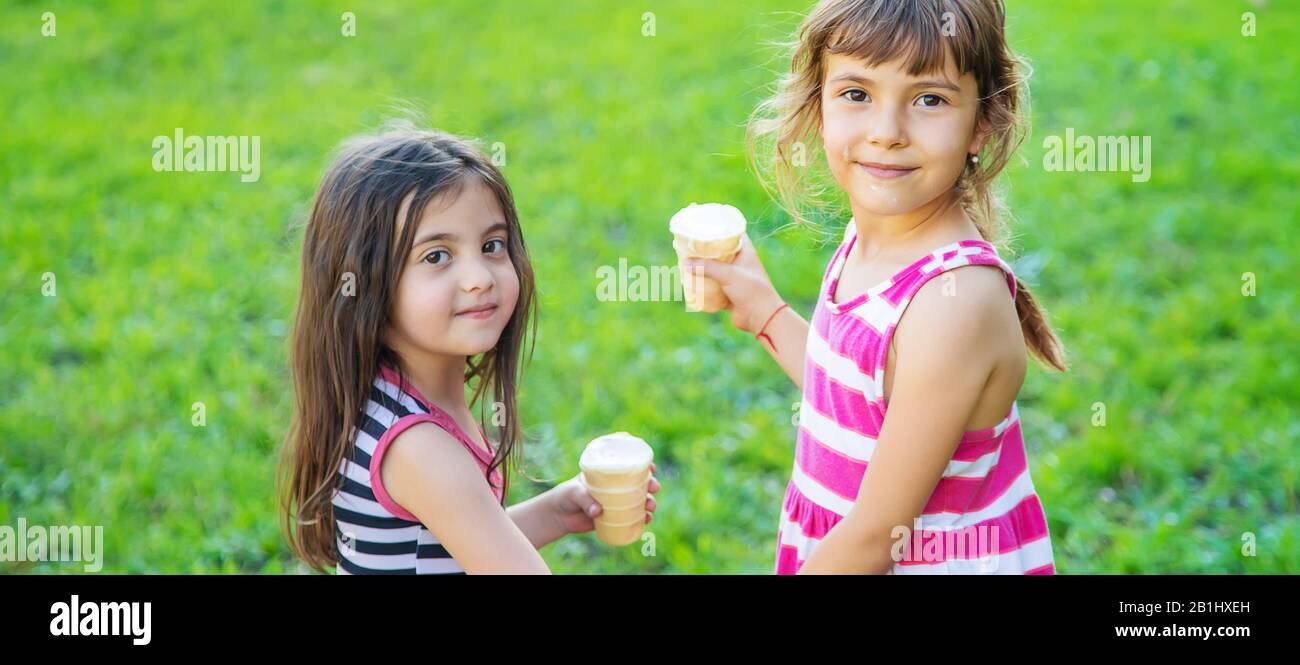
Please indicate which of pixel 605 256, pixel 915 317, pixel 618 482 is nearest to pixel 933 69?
pixel 915 317

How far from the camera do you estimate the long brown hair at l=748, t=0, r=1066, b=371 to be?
6.62 feet

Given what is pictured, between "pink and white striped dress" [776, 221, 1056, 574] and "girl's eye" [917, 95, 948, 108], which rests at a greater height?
"girl's eye" [917, 95, 948, 108]

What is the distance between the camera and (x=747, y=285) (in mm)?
2463

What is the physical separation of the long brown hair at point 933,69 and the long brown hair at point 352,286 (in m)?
0.55

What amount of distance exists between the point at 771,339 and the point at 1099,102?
4.70 meters

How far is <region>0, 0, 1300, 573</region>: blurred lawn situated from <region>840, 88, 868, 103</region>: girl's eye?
0.93m

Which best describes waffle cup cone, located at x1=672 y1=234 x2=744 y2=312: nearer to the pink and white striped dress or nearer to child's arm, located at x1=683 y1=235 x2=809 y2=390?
child's arm, located at x1=683 y1=235 x2=809 y2=390

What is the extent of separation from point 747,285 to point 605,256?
9.16 feet

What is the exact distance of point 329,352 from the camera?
7.18 ft

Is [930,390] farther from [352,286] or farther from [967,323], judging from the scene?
[352,286]

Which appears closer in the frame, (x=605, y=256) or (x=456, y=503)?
(x=456, y=503)

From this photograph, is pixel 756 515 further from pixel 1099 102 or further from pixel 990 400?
pixel 1099 102

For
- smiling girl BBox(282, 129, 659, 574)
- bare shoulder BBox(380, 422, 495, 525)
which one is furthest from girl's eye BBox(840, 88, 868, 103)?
bare shoulder BBox(380, 422, 495, 525)
